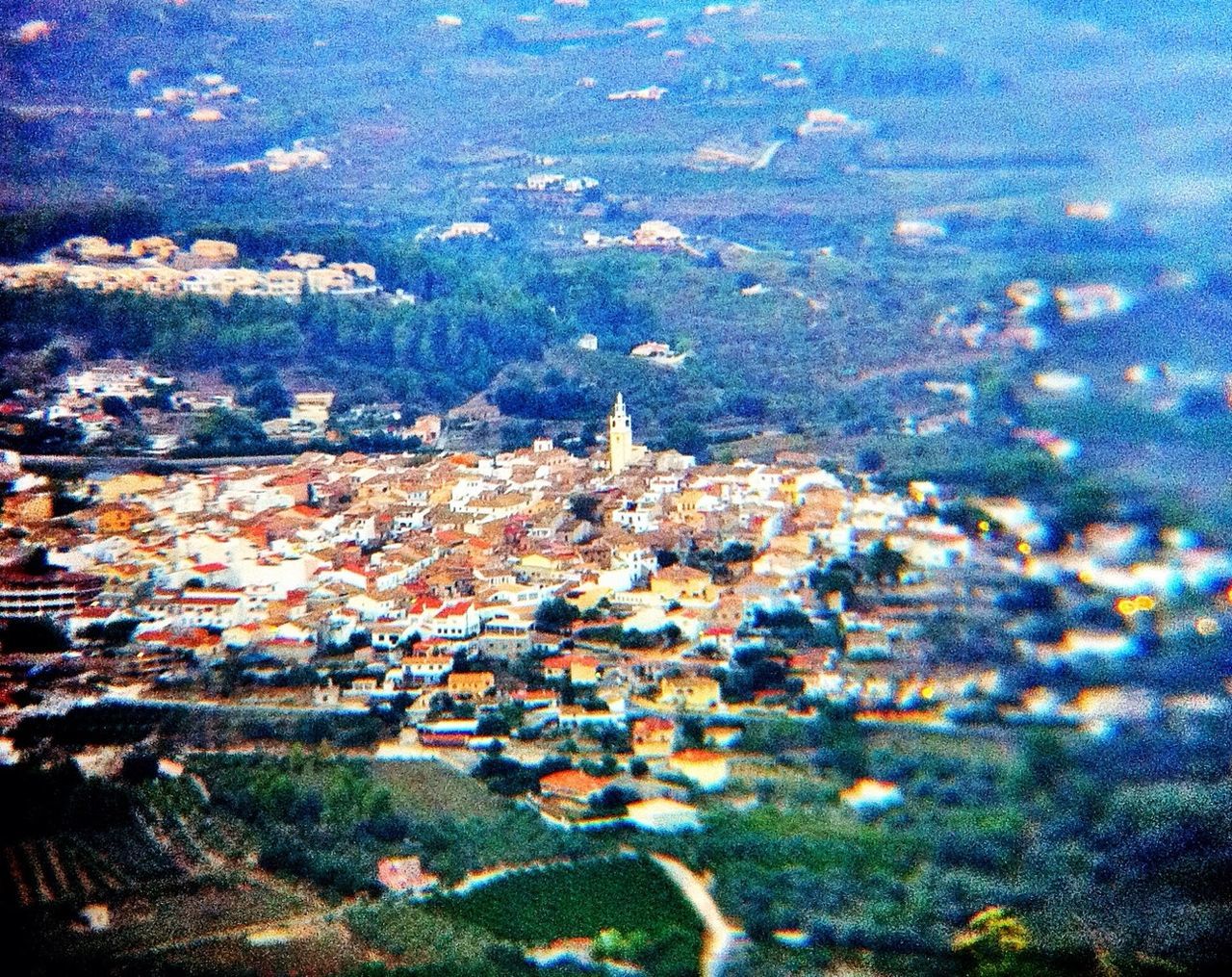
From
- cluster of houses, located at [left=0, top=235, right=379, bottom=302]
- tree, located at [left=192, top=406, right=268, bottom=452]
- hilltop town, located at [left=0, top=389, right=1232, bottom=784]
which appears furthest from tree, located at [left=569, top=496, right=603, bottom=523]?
cluster of houses, located at [left=0, top=235, right=379, bottom=302]

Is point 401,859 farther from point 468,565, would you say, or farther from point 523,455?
point 523,455

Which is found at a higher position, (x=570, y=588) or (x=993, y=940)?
(x=570, y=588)

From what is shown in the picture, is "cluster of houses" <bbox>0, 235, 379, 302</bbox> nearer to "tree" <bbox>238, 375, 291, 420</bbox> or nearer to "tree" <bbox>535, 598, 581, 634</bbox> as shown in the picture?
"tree" <bbox>238, 375, 291, 420</bbox>

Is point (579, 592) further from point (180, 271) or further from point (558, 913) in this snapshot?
point (180, 271)

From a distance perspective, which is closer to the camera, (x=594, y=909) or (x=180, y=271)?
(x=594, y=909)

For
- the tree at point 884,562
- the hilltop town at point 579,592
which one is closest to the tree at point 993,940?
the hilltop town at point 579,592

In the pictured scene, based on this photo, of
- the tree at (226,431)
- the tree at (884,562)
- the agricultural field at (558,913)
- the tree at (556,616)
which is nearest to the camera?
the agricultural field at (558,913)

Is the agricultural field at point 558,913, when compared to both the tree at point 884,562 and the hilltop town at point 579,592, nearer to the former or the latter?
the hilltop town at point 579,592

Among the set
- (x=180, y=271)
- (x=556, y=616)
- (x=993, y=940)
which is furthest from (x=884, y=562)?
(x=180, y=271)

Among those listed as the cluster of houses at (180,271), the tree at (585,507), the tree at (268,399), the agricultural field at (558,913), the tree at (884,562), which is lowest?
the agricultural field at (558,913)

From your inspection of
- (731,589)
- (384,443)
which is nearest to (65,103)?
(384,443)
